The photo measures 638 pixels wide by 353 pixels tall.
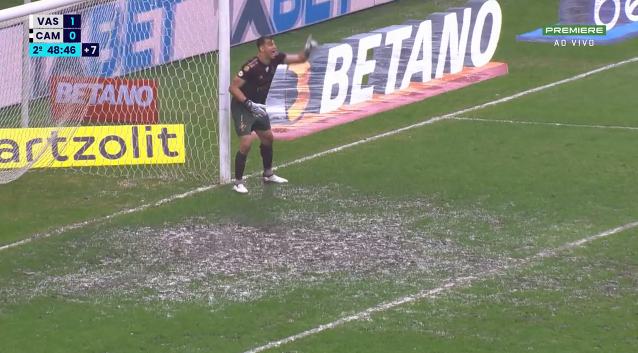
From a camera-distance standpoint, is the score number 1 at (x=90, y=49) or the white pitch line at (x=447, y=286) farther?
the score number 1 at (x=90, y=49)

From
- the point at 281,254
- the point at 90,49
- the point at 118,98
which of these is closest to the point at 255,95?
the point at 90,49

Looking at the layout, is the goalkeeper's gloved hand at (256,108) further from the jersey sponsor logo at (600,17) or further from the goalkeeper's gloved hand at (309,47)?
the jersey sponsor logo at (600,17)

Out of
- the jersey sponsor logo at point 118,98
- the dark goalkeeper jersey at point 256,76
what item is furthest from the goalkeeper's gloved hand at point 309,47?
the jersey sponsor logo at point 118,98

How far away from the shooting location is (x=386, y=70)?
19484 millimetres

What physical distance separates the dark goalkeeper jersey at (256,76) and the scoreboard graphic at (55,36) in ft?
7.56

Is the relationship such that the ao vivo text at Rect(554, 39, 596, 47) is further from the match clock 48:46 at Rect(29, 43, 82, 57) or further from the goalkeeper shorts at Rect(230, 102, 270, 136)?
the match clock 48:46 at Rect(29, 43, 82, 57)

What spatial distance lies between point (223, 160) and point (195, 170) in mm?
731

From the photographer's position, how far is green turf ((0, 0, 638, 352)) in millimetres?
9602

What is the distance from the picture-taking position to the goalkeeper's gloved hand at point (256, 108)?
1410 cm

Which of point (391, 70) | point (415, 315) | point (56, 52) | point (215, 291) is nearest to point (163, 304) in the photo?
point (215, 291)

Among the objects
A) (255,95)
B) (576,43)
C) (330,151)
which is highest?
(576,43)

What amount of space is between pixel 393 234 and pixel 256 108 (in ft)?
9.24

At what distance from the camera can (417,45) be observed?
19812mm

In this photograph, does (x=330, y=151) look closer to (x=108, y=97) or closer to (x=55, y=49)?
(x=108, y=97)
